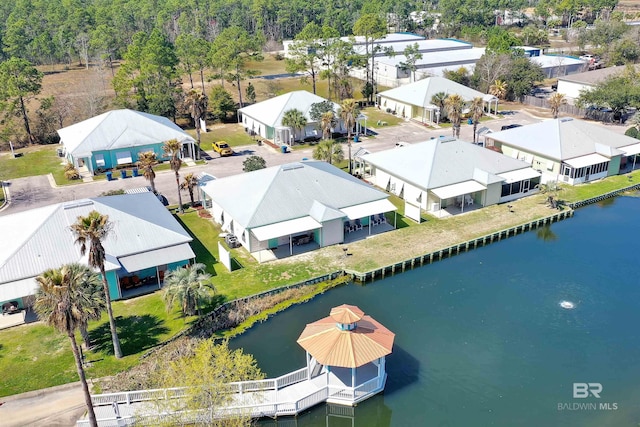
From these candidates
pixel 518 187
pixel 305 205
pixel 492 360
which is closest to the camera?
pixel 492 360

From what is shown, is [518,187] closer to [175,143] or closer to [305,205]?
[305,205]

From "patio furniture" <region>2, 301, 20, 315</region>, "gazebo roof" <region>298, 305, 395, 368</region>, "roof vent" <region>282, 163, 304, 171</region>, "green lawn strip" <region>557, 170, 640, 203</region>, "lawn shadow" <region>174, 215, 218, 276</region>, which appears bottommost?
"green lawn strip" <region>557, 170, 640, 203</region>

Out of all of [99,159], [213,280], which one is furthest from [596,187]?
[99,159]

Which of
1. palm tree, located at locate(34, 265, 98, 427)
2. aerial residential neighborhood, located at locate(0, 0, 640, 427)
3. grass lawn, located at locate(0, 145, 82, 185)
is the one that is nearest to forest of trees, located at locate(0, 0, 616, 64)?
aerial residential neighborhood, located at locate(0, 0, 640, 427)

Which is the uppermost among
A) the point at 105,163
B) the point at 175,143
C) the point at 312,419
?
the point at 175,143

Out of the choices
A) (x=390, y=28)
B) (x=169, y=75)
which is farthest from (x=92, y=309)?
(x=390, y=28)

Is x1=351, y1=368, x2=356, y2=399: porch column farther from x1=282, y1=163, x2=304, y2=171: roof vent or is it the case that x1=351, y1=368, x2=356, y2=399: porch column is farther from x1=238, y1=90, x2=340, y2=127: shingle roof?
x1=238, y1=90, x2=340, y2=127: shingle roof

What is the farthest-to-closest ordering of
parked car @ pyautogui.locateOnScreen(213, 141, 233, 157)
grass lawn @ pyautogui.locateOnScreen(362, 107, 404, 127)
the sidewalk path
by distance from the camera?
grass lawn @ pyautogui.locateOnScreen(362, 107, 404, 127) < parked car @ pyautogui.locateOnScreen(213, 141, 233, 157) < the sidewalk path
